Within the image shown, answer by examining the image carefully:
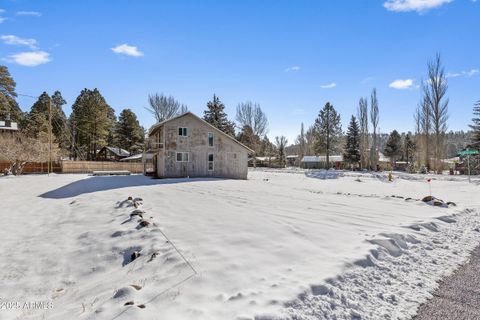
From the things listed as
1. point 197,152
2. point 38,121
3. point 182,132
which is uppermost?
point 38,121

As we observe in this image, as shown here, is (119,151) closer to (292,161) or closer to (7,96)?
(7,96)

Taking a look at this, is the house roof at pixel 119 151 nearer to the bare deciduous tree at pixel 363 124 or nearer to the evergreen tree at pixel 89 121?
the evergreen tree at pixel 89 121

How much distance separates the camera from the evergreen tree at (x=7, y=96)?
42.5m

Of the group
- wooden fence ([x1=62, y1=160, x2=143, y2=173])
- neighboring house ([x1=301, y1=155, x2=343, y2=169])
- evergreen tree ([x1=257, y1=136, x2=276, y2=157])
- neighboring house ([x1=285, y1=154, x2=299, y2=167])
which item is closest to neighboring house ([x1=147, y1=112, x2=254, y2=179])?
wooden fence ([x1=62, y1=160, x2=143, y2=173])

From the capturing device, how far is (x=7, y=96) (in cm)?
4525

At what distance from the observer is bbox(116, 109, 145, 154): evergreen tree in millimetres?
52656

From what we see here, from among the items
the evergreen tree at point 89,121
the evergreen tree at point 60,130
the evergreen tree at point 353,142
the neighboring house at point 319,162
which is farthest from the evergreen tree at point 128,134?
the evergreen tree at point 353,142

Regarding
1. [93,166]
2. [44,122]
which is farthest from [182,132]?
[44,122]

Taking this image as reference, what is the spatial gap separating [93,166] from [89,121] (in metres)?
15.3

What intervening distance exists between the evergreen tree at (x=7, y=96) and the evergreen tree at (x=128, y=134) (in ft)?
51.0

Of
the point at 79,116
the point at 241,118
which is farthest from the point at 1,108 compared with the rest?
the point at 241,118

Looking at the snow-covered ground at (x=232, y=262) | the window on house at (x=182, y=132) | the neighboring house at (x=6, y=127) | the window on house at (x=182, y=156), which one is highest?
the neighboring house at (x=6, y=127)

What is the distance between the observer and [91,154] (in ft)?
181

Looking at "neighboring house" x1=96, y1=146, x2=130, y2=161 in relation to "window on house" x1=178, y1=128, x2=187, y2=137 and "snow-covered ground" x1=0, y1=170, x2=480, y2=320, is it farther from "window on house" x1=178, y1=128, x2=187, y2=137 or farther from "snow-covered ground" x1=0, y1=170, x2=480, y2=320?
"snow-covered ground" x1=0, y1=170, x2=480, y2=320
